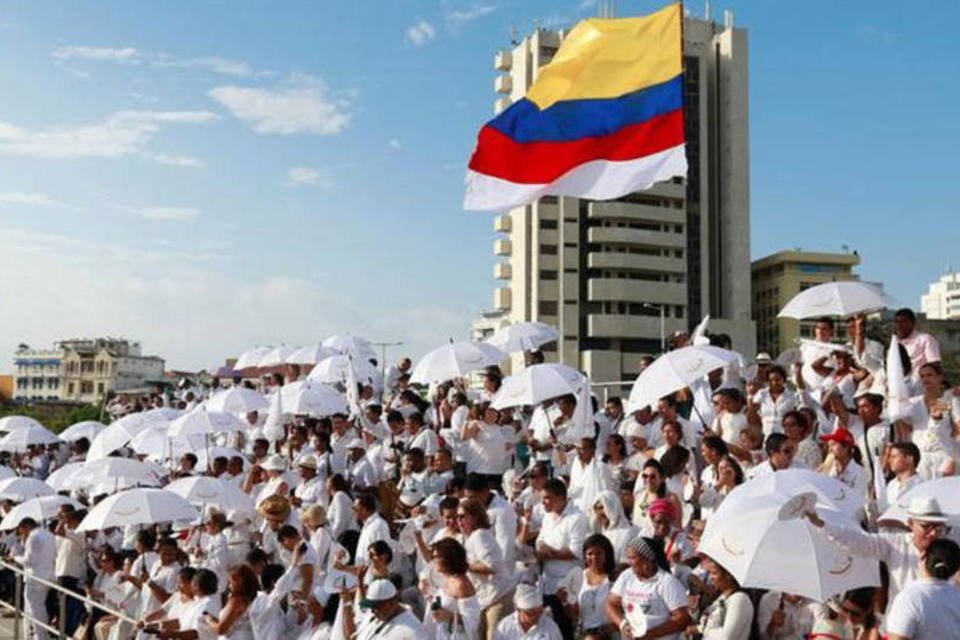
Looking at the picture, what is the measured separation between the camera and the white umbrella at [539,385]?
37.7 feet

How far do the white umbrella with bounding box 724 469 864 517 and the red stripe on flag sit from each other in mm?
5689

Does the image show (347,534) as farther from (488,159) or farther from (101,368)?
(101,368)

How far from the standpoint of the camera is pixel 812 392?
431 inches

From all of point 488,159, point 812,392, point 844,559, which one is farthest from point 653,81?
point 844,559

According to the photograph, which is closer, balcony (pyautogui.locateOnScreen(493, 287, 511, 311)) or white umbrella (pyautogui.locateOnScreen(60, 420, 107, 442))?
white umbrella (pyautogui.locateOnScreen(60, 420, 107, 442))

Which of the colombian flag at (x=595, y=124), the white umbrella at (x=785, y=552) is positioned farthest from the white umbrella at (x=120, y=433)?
the white umbrella at (x=785, y=552)

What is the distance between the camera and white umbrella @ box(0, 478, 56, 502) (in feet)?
47.6

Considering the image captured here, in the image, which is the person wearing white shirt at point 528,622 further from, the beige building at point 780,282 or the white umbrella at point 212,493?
the beige building at point 780,282

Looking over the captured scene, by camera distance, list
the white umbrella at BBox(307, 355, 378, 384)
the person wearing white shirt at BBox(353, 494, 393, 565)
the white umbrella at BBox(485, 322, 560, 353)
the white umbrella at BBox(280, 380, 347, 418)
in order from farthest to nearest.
A: 1. the white umbrella at BBox(307, 355, 378, 384)
2. the white umbrella at BBox(485, 322, 560, 353)
3. the white umbrella at BBox(280, 380, 347, 418)
4. the person wearing white shirt at BBox(353, 494, 393, 565)

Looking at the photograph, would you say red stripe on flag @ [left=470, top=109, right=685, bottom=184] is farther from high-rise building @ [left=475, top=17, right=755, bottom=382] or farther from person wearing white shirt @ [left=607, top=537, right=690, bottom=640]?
high-rise building @ [left=475, top=17, right=755, bottom=382]

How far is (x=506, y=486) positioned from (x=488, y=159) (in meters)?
3.79

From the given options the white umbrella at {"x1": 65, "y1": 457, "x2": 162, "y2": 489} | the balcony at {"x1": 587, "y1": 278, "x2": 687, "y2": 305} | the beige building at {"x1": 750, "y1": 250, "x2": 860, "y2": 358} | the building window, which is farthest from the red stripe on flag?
the beige building at {"x1": 750, "y1": 250, "x2": 860, "y2": 358}

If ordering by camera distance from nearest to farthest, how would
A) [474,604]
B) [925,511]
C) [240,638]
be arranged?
[925,511] → [474,604] → [240,638]

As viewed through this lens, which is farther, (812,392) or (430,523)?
(812,392)
